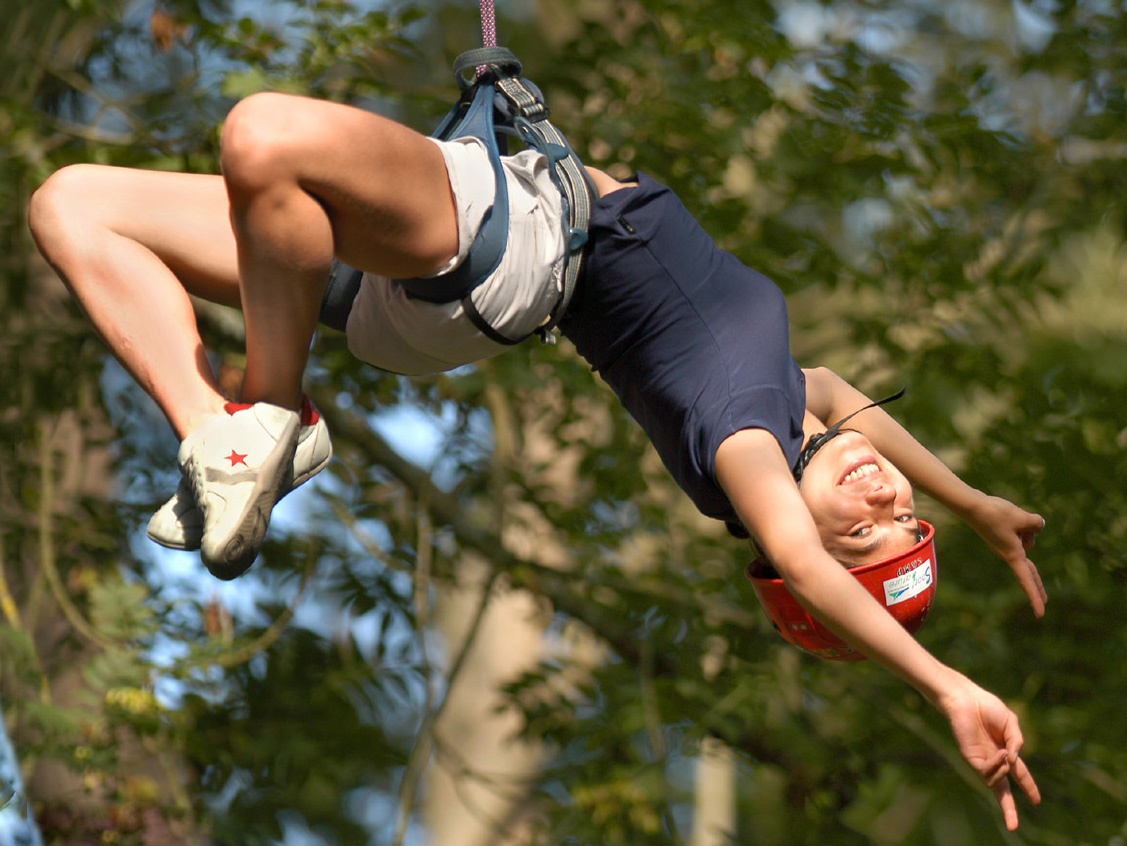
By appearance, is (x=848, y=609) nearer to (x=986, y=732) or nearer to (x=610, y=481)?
(x=986, y=732)

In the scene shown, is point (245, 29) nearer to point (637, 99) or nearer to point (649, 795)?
point (637, 99)

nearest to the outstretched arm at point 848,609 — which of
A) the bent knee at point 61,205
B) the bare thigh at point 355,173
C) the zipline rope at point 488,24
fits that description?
the bare thigh at point 355,173

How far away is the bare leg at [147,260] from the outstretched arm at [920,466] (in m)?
1.05

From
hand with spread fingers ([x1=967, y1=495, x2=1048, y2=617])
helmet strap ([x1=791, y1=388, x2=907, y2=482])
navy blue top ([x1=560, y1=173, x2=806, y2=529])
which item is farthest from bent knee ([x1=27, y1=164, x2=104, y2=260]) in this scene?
hand with spread fingers ([x1=967, y1=495, x2=1048, y2=617])

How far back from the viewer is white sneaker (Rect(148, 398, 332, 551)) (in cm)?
203

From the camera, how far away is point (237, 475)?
1.91 meters

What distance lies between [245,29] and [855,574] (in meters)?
2.46

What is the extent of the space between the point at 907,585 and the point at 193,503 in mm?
1172

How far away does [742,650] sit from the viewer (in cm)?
454

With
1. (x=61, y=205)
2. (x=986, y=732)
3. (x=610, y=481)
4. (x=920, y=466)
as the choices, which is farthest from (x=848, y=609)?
(x=610, y=481)

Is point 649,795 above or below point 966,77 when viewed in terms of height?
below

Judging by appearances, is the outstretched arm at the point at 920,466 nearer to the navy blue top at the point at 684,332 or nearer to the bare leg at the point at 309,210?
the navy blue top at the point at 684,332

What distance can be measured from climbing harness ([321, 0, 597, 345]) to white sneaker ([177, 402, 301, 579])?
29cm

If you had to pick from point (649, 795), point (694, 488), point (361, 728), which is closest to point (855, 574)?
point (694, 488)
